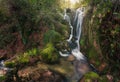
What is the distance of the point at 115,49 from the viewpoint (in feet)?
28.2

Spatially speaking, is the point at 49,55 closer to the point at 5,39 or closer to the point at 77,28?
the point at 5,39

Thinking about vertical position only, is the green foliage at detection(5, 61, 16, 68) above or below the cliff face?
below

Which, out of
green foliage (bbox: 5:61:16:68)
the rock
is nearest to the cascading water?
the rock

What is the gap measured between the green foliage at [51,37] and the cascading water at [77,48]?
103cm

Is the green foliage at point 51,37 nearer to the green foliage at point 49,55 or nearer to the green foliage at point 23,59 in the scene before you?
the green foliage at point 49,55

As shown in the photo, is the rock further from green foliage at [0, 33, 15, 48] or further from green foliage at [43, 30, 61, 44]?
green foliage at [0, 33, 15, 48]

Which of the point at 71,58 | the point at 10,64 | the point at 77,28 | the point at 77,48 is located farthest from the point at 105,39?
the point at 10,64

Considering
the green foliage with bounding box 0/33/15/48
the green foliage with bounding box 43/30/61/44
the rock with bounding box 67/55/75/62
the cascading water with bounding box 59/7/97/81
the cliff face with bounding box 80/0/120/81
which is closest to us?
the cliff face with bounding box 80/0/120/81

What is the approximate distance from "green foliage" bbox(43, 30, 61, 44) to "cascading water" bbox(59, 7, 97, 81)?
1029 millimetres

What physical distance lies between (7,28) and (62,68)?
537 centimetres

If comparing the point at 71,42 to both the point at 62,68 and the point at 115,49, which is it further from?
the point at 115,49

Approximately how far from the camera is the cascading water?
9.69 metres

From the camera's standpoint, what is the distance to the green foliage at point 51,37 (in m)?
11.3

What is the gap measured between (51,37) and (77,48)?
1958 mm
